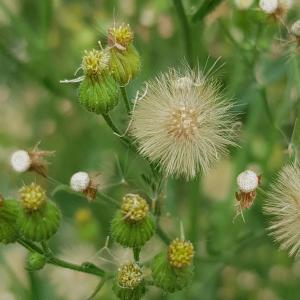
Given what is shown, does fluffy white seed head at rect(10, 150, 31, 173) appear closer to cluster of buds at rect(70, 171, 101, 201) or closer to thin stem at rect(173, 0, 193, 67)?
cluster of buds at rect(70, 171, 101, 201)

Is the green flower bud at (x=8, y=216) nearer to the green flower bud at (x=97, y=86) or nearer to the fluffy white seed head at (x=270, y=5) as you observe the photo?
the green flower bud at (x=97, y=86)

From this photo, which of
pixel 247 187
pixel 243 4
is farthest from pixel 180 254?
pixel 243 4

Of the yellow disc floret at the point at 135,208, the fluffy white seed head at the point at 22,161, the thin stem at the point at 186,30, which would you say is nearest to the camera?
the yellow disc floret at the point at 135,208

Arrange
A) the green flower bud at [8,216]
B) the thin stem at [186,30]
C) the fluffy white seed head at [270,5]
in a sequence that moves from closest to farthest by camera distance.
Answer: the green flower bud at [8,216] < the fluffy white seed head at [270,5] < the thin stem at [186,30]

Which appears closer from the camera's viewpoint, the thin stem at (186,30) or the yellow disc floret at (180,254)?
the yellow disc floret at (180,254)

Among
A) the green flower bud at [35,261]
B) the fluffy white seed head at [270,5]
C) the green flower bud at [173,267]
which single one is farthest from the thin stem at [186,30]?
the green flower bud at [35,261]

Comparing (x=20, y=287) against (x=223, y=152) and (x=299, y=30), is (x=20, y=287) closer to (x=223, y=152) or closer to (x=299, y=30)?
(x=223, y=152)
